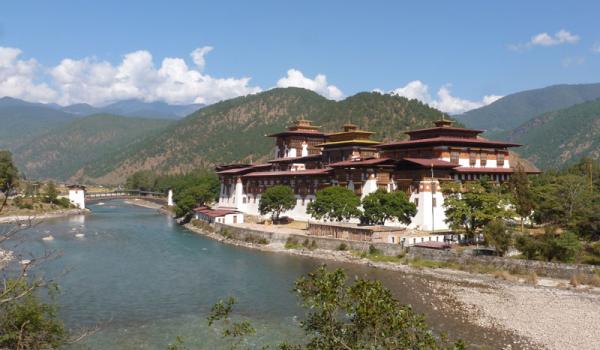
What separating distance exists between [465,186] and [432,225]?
5.69 meters

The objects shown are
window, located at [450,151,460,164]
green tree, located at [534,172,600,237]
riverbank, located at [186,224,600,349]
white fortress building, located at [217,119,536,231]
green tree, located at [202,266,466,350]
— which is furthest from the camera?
window, located at [450,151,460,164]

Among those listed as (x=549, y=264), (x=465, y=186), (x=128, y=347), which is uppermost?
(x=465, y=186)

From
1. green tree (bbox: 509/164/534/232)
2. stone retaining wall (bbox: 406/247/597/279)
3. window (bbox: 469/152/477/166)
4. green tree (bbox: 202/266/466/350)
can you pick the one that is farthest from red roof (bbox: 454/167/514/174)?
green tree (bbox: 202/266/466/350)

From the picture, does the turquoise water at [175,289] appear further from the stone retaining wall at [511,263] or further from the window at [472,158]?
the window at [472,158]

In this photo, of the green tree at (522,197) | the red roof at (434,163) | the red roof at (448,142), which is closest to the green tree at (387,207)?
the red roof at (434,163)

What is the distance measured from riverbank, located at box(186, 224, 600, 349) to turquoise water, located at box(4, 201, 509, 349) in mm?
1737

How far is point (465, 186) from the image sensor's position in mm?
64625

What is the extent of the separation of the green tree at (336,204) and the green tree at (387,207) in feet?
7.47

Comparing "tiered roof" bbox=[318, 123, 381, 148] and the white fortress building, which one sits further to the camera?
"tiered roof" bbox=[318, 123, 381, 148]

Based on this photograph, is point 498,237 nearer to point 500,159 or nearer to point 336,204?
point 336,204

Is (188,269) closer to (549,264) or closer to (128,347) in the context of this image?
(128,347)

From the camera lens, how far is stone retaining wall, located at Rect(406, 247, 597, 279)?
42562mm

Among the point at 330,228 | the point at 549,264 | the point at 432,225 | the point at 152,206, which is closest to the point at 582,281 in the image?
the point at 549,264

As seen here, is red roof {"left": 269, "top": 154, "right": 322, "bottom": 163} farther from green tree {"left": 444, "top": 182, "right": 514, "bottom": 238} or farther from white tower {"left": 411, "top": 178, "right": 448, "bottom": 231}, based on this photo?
green tree {"left": 444, "top": 182, "right": 514, "bottom": 238}
